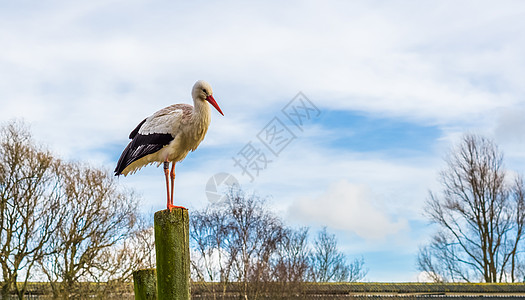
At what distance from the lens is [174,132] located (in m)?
6.29

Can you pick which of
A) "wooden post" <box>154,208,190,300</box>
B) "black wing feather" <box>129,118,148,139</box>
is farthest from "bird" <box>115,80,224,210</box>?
"wooden post" <box>154,208,190,300</box>

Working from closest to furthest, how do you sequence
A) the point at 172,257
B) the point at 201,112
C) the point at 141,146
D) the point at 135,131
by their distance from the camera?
the point at 172,257 → the point at 201,112 → the point at 141,146 → the point at 135,131

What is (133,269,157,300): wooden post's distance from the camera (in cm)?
629

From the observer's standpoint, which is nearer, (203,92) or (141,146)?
(203,92)

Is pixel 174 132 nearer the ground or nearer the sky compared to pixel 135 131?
nearer the ground

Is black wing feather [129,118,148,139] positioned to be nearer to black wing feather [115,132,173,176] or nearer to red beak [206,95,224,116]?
black wing feather [115,132,173,176]

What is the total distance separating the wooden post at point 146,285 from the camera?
6.29m

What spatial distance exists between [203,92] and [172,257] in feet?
5.98

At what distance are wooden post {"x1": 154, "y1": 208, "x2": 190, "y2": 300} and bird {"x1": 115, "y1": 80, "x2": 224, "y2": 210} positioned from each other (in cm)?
80

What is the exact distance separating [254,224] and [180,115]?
16.2 m

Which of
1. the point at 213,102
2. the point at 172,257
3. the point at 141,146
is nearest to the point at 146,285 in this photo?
the point at 172,257

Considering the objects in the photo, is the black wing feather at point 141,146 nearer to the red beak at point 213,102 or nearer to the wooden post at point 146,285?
the red beak at point 213,102

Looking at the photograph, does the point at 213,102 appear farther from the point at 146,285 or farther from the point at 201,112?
the point at 146,285

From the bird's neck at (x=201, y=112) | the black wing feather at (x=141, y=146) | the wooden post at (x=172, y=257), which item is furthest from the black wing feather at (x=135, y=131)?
the wooden post at (x=172, y=257)
